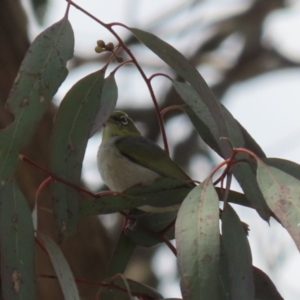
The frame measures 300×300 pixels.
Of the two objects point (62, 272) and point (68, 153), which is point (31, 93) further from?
point (62, 272)

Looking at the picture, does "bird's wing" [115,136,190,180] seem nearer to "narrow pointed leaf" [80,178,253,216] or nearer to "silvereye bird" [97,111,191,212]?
"silvereye bird" [97,111,191,212]

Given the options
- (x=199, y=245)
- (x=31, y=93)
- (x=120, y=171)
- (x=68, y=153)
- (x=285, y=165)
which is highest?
(x=120, y=171)

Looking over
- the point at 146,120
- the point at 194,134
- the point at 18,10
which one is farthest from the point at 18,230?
the point at 194,134

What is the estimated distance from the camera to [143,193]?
1712mm

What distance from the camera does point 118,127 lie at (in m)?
2.79

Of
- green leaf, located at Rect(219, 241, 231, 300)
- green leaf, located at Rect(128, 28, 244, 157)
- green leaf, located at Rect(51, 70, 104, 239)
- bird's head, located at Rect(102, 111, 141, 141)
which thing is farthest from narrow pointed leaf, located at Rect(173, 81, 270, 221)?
bird's head, located at Rect(102, 111, 141, 141)

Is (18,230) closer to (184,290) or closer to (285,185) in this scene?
(184,290)

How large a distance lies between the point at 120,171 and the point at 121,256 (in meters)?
0.47

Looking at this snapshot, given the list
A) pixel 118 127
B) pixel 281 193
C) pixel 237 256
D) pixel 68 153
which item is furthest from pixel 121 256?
pixel 118 127

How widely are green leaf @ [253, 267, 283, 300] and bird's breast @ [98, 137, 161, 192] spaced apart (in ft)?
2.05

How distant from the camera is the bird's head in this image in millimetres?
2777

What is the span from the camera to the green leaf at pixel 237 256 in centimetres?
142

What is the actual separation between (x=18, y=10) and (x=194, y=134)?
1.51 metres

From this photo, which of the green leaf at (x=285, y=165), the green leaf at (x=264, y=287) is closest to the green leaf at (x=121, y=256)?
the green leaf at (x=264, y=287)
